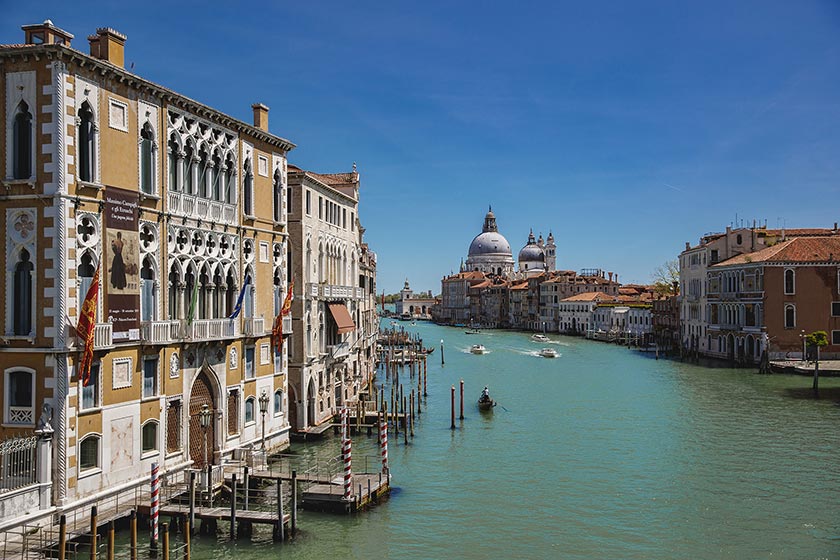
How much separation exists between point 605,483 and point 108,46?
1237cm

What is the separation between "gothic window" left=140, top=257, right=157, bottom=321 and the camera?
41.9 ft

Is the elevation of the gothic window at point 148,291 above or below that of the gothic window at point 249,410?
above

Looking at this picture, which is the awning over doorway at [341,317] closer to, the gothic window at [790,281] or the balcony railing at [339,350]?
the balcony railing at [339,350]

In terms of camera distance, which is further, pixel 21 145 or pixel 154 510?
pixel 154 510

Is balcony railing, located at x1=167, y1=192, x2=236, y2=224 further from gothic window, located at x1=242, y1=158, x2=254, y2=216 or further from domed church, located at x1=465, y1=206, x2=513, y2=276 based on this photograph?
domed church, located at x1=465, y1=206, x2=513, y2=276

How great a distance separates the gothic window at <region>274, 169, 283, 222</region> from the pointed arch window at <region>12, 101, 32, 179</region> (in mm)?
6827

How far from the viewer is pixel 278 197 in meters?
17.6

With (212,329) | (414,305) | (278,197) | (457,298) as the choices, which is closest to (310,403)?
(278,197)

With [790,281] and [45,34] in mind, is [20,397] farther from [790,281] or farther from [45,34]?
[790,281]

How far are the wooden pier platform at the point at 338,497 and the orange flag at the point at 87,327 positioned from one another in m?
4.57

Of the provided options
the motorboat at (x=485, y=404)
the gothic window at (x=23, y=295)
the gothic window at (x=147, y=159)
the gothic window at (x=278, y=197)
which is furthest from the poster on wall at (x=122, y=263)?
the motorboat at (x=485, y=404)

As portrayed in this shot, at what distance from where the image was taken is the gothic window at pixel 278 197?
57.6 ft

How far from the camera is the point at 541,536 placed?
1296 centimetres

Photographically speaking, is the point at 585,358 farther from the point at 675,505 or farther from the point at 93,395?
the point at 93,395
